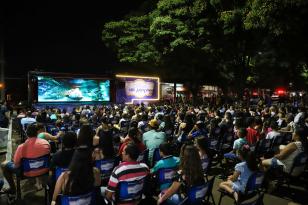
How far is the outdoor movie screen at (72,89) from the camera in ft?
76.6

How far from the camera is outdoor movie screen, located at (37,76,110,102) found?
23.3 metres

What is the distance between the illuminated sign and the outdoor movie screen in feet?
3.99

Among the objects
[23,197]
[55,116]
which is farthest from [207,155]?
[55,116]

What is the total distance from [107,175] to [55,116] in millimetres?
9687

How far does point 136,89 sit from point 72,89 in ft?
20.9

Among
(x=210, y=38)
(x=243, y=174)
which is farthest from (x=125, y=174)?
(x=210, y=38)

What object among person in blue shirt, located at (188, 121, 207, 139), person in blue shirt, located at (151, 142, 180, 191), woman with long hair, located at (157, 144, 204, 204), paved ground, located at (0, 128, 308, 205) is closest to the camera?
woman with long hair, located at (157, 144, 204, 204)

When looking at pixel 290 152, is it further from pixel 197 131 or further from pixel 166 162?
pixel 197 131

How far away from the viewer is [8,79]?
2931 cm

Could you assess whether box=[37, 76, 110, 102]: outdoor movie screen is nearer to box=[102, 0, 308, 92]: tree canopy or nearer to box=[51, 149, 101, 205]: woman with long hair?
box=[102, 0, 308, 92]: tree canopy

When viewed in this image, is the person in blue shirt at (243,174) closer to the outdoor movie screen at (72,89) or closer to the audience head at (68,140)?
the audience head at (68,140)

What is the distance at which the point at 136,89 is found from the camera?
29.3 meters

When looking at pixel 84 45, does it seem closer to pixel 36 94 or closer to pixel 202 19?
pixel 36 94

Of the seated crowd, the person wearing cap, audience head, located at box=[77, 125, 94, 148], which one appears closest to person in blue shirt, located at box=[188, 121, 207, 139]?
the seated crowd
